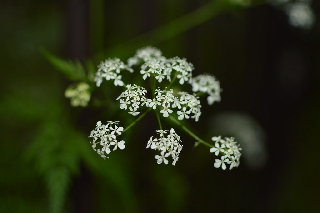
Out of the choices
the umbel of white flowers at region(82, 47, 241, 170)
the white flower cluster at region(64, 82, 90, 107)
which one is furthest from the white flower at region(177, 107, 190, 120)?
the white flower cluster at region(64, 82, 90, 107)

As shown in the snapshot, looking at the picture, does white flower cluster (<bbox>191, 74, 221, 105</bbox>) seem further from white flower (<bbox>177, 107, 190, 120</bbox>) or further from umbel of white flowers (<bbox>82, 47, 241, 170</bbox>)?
white flower (<bbox>177, 107, 190, 120</bbox>)

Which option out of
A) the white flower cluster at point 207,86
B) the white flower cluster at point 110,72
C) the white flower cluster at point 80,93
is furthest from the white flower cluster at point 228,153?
the white flower cluster at point 80,93

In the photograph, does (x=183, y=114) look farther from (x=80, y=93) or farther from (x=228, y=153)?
(x=80, y=93)

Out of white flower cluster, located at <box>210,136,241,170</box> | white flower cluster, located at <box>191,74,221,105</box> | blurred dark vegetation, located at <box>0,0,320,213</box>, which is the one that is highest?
blurred dark vegetation, located at <box>0,0,320,213</box>

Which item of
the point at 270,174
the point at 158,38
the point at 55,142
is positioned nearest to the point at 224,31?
the point at 158,38

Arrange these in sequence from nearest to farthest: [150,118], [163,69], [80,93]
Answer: [163,69] → [80,93] → [150,118]

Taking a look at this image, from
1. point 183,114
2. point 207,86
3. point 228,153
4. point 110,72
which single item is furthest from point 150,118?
point 228,153

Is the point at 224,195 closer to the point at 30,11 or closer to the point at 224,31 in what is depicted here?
the point at 224,31

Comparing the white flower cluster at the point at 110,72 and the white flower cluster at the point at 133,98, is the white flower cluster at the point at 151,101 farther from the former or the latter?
the white flower cluster at the point at 110,72
